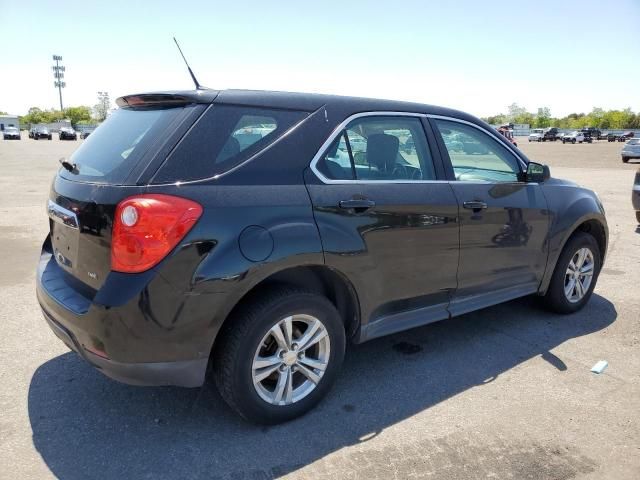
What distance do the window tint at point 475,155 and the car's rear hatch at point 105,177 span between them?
1.87m

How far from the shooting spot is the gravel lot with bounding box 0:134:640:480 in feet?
8.46

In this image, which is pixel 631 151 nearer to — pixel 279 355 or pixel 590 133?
pixel 279 355

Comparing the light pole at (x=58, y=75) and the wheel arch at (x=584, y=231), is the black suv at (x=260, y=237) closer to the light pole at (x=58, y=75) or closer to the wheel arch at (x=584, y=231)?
the wheel arch at (x=584, y=231)

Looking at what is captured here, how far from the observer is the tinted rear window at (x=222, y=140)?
2.51 metres

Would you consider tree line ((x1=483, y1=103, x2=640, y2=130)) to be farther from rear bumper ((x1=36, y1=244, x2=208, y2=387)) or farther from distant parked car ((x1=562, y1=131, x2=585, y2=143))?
rear bumper ((x1=36, y1=244, x2=208, y2=387))

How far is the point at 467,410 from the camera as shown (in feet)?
10.3

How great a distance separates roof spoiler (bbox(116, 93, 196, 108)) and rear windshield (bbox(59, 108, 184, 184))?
0.12 feet

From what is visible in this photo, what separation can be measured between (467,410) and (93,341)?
2.15 meters

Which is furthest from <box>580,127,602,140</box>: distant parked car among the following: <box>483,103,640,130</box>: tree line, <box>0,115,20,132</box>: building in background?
<box>0,115,20,132</box>: building in background

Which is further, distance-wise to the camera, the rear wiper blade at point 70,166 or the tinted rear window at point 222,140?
the rear wiper blade at point 70,166

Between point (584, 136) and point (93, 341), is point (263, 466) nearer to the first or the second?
Result: point (93, 341)

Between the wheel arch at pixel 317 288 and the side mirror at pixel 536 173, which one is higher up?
the side mirror at pixel 536 173

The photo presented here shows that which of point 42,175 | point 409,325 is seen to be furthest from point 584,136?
point 409,325

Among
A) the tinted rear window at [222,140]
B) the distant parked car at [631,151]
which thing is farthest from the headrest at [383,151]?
the distant parked car at [631,151]
